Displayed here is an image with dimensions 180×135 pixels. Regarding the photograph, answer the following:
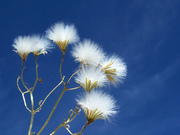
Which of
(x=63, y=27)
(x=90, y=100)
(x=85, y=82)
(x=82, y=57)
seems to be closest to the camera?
(x=90, y=100)

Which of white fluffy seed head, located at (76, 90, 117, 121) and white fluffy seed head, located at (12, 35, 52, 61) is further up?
white fluffy seed head, located at (12, 35, 52, 61)

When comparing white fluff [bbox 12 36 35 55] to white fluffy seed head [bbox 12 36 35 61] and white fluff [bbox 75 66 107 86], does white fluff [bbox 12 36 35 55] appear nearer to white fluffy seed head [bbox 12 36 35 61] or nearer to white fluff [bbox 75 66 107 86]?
white fluffy seed head [bbox 12 36 35 61]

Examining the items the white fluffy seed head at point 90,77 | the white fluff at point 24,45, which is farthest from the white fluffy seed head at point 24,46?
the white fluffy seed head at point 90,77

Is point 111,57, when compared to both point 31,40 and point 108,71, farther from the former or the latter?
point 31,40

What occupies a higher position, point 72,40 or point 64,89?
point 72,40

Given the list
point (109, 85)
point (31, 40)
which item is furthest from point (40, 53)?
point (109, 85)

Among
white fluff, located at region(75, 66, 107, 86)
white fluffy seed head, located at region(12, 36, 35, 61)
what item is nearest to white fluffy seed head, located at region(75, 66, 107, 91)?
white fluff, located at region(75, 66, 107, 86)

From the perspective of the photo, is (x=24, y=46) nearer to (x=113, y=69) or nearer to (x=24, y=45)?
(x=24, y=45)
